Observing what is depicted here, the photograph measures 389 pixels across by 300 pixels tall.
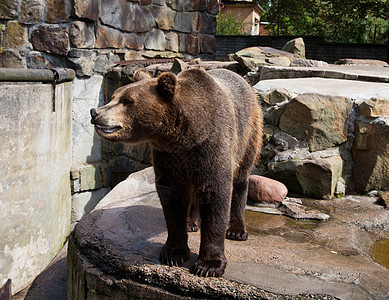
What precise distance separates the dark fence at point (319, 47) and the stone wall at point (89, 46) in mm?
5495

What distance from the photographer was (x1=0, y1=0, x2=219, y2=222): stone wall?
6.09m

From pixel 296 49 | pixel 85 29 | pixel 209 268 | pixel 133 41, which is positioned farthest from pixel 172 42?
pixel 209 268

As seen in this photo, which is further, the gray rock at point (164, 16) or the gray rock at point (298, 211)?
the gray rock at point (164, 16)

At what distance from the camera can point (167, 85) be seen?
2625 mm

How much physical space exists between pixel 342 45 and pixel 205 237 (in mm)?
10875

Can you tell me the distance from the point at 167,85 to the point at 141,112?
22 centimetres

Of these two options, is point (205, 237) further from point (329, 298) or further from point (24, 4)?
Answer: point (24, 4)

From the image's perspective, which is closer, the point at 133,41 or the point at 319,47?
the point at 133,41

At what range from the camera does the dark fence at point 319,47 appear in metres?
12.2

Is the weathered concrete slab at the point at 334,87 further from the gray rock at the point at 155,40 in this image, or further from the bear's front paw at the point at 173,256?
the gray rock at the point at 155,40

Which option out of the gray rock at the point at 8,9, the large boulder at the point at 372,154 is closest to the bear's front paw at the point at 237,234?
the large boulder at the point at 372,154

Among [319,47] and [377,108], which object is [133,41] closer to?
[377,108]

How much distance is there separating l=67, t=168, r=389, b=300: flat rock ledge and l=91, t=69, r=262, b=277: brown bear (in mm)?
147

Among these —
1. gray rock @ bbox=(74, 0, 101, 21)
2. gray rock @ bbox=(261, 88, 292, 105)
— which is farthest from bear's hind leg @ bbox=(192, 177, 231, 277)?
gray rock @ bbox=(74, 0, 101, 21)
